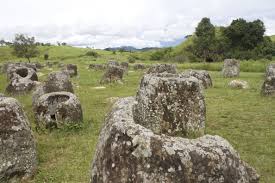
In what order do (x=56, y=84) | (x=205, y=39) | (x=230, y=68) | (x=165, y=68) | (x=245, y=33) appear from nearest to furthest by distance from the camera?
1. (x=56, y=84)
2. (x=165, y=68)
3. (x=230, y=68)
4. (x=245, y=33)
5. (x=205, y=39)

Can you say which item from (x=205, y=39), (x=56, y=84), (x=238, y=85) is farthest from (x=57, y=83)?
(x=205, y=39)

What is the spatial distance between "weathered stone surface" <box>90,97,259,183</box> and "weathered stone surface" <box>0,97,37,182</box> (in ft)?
15.8

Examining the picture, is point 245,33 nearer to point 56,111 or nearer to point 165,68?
point 165,68

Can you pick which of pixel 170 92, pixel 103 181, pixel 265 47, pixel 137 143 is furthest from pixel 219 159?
pixel 265 47

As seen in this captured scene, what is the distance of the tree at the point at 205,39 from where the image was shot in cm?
7600

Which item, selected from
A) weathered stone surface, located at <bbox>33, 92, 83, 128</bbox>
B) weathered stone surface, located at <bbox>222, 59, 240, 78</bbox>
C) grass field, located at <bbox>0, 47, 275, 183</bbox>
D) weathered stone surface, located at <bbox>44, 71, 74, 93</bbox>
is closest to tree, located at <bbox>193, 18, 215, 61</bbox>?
weathered stone surface, located at <bbox>222, 59, 240, 78</bbox>

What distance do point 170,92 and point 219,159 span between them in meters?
5.20

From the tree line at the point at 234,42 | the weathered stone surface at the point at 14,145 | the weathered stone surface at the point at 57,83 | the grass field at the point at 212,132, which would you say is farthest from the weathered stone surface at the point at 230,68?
the tree line at the point at 234,42

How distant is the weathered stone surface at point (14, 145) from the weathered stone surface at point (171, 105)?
10.7 ft

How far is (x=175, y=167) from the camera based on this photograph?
21.4 ft

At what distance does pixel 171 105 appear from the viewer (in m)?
11.8

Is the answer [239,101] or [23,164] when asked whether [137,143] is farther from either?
[239,101]

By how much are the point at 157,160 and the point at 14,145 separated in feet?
19.2

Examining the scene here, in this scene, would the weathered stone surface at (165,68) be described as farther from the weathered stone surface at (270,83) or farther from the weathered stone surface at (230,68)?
the weathered stone surface at (230,68)
